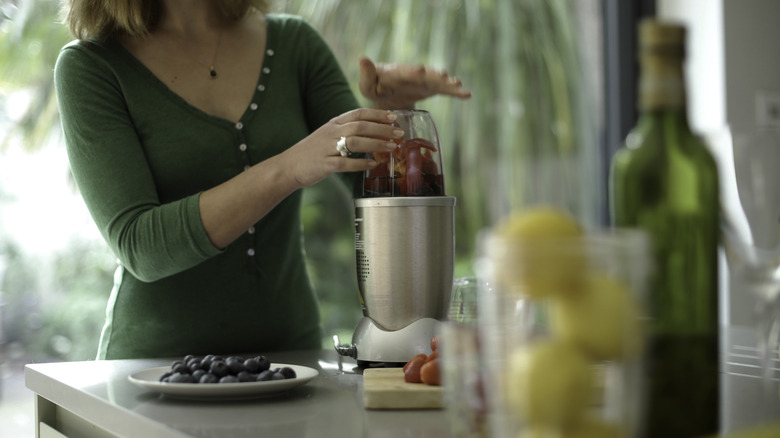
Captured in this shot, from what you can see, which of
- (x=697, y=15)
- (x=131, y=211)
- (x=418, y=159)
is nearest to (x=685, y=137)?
(x=418, y=159)

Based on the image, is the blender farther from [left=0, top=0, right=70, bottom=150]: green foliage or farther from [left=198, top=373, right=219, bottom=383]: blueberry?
[left=0, top=0, right=70, bottom=150]: green foliage

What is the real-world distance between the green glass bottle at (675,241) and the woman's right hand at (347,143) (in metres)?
0.58

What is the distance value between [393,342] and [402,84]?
19.6 inches

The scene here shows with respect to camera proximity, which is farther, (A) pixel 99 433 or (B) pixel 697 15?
(B) pixel 697 15

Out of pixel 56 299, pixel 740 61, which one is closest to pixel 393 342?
pixel 56 299

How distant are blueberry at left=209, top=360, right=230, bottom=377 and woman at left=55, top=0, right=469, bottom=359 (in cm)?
32

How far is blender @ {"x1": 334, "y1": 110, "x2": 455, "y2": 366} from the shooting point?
1167mm

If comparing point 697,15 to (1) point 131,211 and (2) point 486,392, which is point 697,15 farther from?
(2) point 486,392

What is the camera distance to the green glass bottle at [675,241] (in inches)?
22.7

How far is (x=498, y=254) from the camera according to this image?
1.52 ft

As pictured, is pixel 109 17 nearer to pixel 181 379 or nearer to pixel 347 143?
pixel 347 143

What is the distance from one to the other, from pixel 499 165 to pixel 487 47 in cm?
46

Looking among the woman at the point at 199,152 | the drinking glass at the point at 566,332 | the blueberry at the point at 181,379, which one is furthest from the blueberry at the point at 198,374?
the drinking glass at the point at 566,332

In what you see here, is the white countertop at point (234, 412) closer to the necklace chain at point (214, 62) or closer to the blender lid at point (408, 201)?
the blender lid at point (408, 201)
